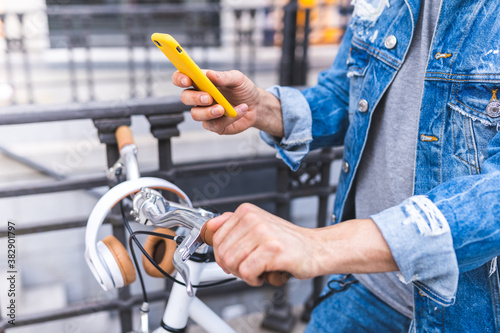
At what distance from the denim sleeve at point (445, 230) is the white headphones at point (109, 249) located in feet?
1.99

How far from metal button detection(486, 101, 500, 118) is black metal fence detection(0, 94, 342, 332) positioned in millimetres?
1198

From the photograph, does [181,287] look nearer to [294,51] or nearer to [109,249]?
[109,249]

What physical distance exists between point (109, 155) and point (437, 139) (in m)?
1.28

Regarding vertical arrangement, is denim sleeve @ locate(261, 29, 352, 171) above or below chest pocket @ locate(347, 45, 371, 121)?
below

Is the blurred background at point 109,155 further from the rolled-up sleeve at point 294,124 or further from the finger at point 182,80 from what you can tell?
the finger at point 182,80

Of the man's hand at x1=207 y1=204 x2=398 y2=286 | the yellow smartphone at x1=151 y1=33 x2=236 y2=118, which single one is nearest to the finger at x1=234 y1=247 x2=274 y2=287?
the man's hand at x1=207 y1=204 x2=398 y2=286

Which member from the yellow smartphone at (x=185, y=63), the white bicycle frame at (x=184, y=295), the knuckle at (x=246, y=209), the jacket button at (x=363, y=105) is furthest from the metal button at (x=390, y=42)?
the white bicycle frame at (x=184, y=295)

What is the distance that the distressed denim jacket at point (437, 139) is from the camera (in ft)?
2.96

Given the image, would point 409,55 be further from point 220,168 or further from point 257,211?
point 220,168

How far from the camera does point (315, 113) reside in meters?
1.51

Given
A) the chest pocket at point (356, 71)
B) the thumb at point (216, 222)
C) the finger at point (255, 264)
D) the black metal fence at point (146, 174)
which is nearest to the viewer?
the finger at point (255, 264)

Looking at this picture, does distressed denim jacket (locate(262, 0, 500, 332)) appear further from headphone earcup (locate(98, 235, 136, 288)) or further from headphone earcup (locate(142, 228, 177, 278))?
headphone earcup (locate(98, 235, 136, 288))

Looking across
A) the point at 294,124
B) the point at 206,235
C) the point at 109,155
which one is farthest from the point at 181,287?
the point at 109,155

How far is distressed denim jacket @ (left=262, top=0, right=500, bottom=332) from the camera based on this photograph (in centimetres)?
90
